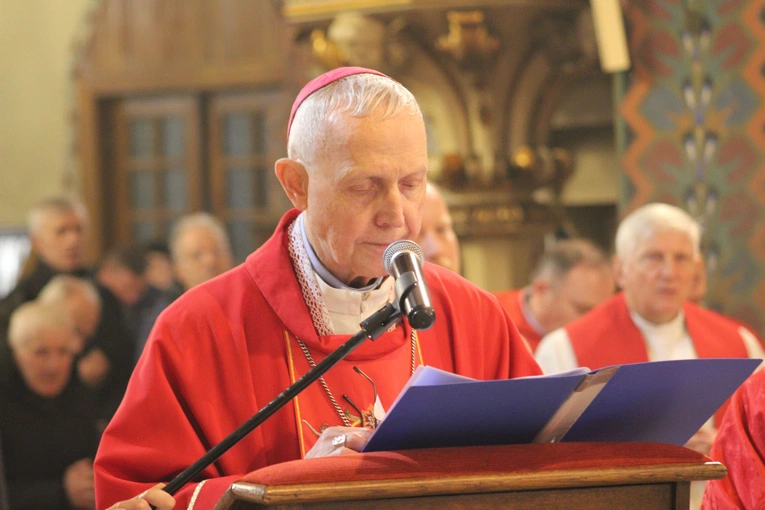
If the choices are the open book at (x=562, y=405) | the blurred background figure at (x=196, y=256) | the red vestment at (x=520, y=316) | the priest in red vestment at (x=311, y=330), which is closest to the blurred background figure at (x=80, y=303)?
the blurred background figure at (x=196, y=256)

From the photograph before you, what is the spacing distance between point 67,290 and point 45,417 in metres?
1.51

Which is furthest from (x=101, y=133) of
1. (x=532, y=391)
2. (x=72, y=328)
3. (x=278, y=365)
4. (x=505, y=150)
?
(x=532, y=391)

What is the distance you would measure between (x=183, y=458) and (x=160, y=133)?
28.0 ft

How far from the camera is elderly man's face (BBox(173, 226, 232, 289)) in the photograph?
715 centimetres

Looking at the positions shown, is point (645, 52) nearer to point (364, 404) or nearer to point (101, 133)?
point (364, 404)

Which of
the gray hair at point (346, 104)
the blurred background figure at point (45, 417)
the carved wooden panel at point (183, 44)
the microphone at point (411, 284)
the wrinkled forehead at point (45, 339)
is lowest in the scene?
the blurred background figure at point (45, 417)

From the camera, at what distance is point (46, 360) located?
16.3 feet

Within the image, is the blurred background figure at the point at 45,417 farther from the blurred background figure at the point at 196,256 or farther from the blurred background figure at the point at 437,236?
the blurred background figure at the point at 196,256

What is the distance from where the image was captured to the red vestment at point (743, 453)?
2.62m

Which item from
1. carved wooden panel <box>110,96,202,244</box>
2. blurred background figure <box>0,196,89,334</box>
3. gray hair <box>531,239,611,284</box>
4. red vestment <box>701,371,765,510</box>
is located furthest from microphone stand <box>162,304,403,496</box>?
carved wooden panel <box>110,96,202,244</box>

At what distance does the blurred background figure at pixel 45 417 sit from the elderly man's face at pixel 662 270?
98.3 inches

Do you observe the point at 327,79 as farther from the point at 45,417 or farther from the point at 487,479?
the point at 45,417

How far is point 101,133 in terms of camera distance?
34.5 feet

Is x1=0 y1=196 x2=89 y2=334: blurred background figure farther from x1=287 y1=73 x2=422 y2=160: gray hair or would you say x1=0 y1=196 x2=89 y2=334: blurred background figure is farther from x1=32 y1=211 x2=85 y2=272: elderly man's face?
x1=287 y1=73 x2=422 y2=160: gray hair
